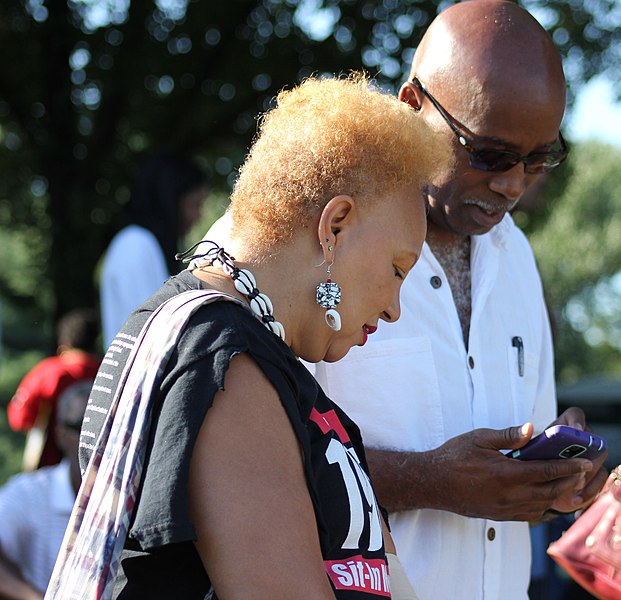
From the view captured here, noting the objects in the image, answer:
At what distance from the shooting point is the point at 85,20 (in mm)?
8406

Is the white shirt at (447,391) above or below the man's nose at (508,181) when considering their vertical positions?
→ below

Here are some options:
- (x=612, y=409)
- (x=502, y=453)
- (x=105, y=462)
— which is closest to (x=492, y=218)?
(x=502, y=453)

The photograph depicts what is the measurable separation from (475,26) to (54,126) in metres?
6.52

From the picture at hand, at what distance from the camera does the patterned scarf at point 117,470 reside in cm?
146

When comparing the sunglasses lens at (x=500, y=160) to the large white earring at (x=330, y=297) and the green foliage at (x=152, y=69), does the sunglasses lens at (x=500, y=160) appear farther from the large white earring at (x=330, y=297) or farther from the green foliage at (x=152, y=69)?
the green foliage at (x=152, y=69)

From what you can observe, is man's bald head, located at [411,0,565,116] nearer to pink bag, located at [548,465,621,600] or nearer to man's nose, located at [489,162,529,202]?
man's nose, located at [489,162,529,202]

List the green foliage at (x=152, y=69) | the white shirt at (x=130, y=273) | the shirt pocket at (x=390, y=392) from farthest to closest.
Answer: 1. the green foliage at (x=152, y=69)
2. the white shirt at (x=130, y=273)
3. the shirt pocket at (x=390, y=392)

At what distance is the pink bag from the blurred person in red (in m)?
3.84

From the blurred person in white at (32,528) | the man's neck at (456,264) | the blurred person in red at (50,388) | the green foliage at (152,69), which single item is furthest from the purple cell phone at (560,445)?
the green foliage at (152,69)

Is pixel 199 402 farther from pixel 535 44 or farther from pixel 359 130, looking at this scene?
pixel 535 44

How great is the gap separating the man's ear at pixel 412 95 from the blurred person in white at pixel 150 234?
202 cm

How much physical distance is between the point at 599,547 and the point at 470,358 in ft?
1.80

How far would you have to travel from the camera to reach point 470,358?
2.53 m

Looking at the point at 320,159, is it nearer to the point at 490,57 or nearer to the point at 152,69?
the point at 490,57
